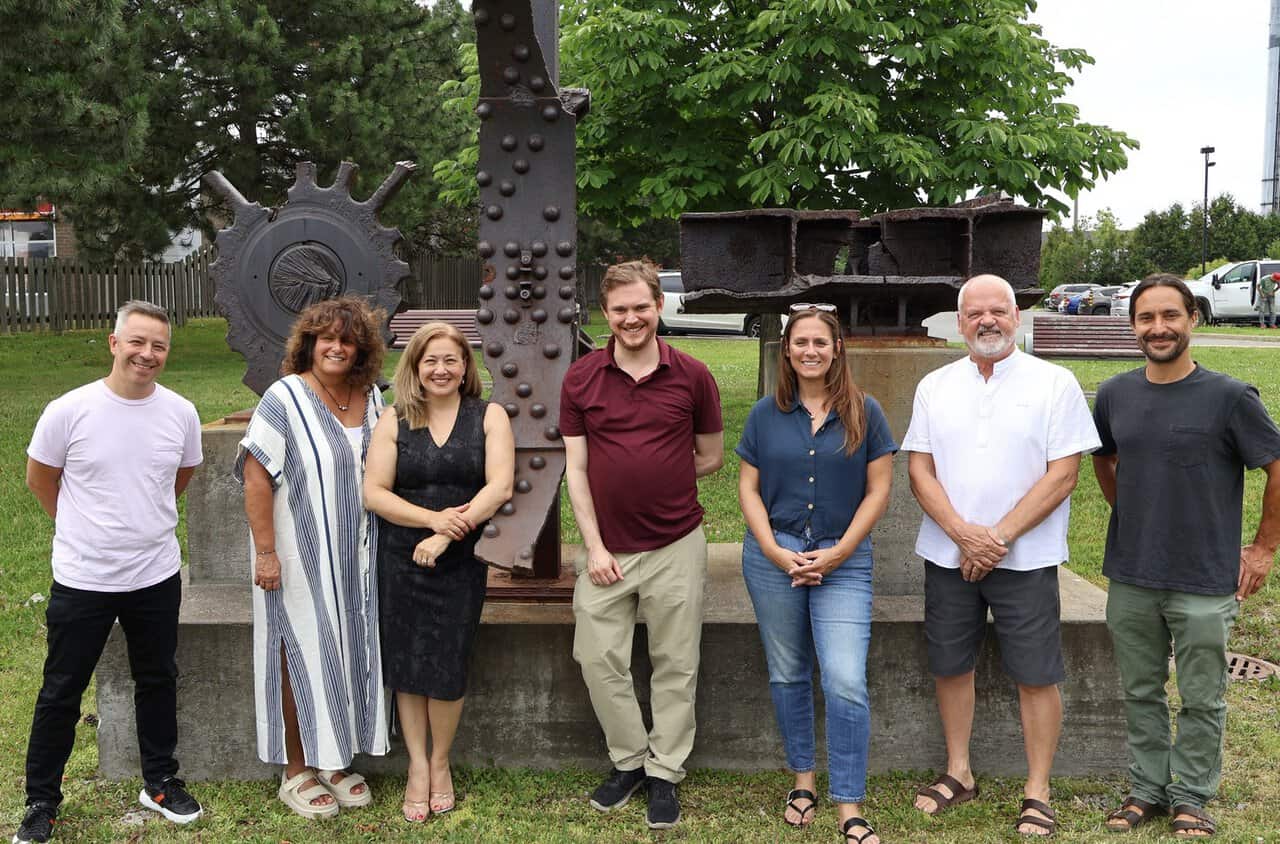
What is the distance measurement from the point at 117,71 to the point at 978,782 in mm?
14401

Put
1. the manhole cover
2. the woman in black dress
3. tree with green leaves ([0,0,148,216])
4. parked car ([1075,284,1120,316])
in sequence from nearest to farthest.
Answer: the woman in black dress, the manhole cover, tree with green leaves ([0,0,148,216]), parked car ([1075,284,1120,316])

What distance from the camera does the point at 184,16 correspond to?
17688mm

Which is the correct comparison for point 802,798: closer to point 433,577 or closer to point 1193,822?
point 1193,822

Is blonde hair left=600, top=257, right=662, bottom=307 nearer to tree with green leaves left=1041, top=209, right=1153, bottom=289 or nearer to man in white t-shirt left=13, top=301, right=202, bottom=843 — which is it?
man in white t-shirt left=13, top=301, right=202, bottom=843

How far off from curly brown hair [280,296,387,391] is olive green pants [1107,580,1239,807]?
2.55 meters

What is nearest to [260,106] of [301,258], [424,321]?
[424,321]

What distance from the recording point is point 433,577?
3822mm

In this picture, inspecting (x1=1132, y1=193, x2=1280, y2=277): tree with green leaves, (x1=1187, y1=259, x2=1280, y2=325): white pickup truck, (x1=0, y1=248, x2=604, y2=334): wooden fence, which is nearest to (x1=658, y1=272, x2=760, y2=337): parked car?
(x1=0, y1=248, x2=604, y2=334): wooden fence

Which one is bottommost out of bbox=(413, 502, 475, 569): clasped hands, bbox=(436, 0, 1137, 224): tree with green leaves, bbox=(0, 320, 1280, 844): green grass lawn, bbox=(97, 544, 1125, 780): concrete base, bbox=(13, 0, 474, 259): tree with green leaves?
bbox=(0, 320, 1280, 844): green grass lawn

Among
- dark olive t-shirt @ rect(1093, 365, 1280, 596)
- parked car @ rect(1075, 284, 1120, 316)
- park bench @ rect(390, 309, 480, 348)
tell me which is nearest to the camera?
dark olive t-shirt @ rect(1093, 365, 1280, 596)

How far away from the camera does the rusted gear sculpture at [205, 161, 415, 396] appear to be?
4539 millimetres

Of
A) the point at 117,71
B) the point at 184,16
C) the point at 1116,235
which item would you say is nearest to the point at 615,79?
the point at 117,71

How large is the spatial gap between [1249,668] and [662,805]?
3170mm

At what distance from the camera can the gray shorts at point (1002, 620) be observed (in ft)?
12.2
